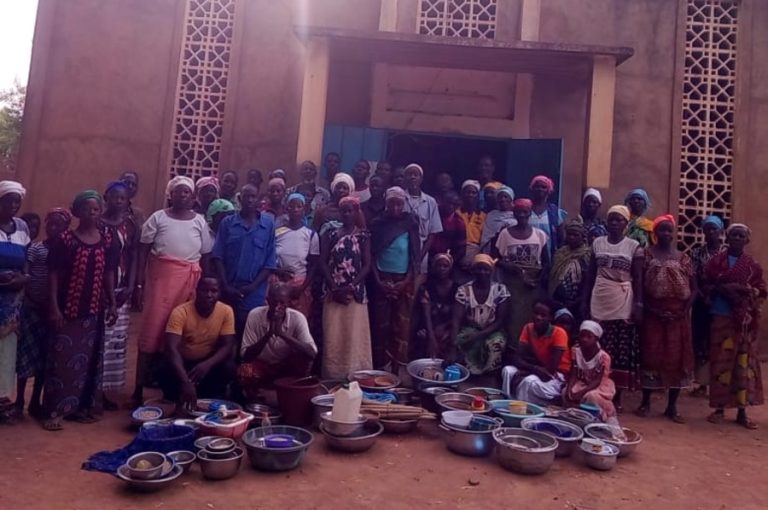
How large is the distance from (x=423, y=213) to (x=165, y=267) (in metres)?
2.30

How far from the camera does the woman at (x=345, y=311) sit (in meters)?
5.08

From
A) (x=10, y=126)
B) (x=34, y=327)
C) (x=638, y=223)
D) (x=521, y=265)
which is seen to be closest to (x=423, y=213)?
(x=521, y=265)

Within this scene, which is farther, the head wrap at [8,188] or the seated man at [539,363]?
the seated man at [539,363]

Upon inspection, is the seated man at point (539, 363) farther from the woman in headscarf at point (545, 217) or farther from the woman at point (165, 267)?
the woman at point (165, 267)

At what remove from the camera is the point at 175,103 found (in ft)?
26.6

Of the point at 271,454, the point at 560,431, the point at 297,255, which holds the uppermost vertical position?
the point at 297,255

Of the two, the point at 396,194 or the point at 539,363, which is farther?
the point at 396,194

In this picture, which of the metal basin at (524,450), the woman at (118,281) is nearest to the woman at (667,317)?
the metal basin at (524,450)

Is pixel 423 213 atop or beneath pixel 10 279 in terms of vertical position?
atop

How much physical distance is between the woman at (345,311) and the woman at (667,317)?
2.27 meters

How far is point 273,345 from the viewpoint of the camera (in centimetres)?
459

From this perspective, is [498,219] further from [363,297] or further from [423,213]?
[363,297]

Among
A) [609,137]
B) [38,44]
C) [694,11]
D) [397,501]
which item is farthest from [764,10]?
[38,44]

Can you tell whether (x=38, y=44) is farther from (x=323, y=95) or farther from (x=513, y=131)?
(x=513, y=131)
